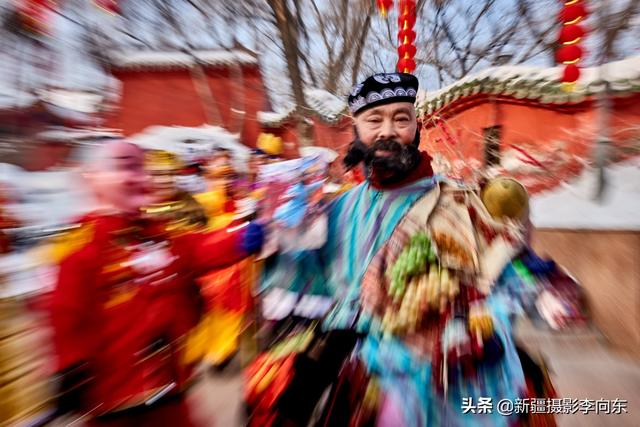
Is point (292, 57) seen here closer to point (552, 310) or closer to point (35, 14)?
point (35, 14)

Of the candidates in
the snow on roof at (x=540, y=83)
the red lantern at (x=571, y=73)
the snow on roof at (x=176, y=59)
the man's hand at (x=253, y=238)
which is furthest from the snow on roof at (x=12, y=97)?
the snow on roof at (x=176, y=59)

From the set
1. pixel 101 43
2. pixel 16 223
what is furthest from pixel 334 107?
pixel 16 223

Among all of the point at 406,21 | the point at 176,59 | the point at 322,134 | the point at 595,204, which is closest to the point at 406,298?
the point at 595,204

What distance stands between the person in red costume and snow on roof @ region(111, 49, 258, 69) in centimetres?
807

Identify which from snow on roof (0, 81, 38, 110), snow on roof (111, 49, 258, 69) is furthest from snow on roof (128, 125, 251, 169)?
snow on roof (0, 81, 38, 110)

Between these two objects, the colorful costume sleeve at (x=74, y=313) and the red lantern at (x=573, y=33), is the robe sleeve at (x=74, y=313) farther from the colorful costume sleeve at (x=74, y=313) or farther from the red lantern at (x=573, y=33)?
the red lantern at (x=573, y=33)

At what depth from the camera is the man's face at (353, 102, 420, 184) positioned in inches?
56.6

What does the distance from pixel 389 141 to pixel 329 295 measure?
63cm

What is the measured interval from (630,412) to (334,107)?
5884mm

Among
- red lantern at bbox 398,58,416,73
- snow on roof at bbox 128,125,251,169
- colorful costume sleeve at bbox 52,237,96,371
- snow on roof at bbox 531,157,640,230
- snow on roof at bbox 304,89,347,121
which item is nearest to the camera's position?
colorful costume sleeve at bbox 52,237,96,371

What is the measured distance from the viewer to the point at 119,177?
56.0 inches

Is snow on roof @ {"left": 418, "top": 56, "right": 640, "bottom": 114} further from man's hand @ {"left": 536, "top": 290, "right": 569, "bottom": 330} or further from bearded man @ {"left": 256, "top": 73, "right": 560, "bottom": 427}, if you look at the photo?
man's hand @ {"left": 536, "top": 290, "right": 569, "bottom": 330}

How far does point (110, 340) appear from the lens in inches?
52.2

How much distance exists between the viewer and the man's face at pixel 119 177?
4.65 ft
